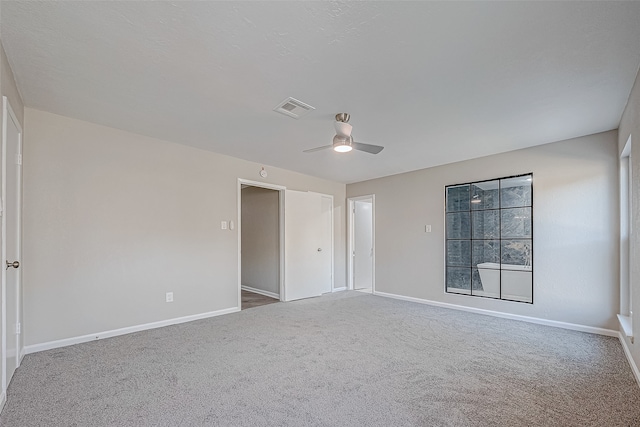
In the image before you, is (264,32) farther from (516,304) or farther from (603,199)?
(516,304)

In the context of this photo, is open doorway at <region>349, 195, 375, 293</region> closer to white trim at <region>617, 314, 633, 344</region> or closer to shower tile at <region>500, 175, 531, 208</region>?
shower tile at <region>500, 175, 531, 208</region>

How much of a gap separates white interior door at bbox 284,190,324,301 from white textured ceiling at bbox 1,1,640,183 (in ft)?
7.46

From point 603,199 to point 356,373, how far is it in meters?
3.59

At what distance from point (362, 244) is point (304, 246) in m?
1.73

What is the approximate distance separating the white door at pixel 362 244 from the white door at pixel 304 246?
921 millimetres

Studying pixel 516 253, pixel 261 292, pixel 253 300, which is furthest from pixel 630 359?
pixel 261 292

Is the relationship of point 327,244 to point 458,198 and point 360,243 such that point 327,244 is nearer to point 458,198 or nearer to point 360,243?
point 360,243

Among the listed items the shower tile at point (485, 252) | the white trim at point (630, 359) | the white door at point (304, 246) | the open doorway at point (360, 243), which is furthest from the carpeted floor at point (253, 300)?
the white trim at point (630, 359)

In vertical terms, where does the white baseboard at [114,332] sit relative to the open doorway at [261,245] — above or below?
below

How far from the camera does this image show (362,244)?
707 centimetres

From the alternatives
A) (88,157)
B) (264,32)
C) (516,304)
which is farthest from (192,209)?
(516,304)

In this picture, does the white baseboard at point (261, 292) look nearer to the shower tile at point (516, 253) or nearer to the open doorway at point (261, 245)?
the open doorway at point (261, 245)

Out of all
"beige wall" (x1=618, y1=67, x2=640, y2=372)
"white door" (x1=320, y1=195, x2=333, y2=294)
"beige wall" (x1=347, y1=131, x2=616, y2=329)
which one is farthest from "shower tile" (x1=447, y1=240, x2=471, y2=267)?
"white door" (x1=320, y1=195, x2=333, y2=294)

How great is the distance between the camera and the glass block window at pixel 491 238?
170 inches
